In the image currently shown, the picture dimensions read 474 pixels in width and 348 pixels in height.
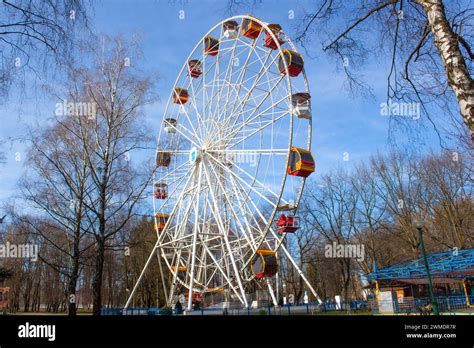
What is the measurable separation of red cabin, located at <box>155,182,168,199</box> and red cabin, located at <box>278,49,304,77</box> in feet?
40.3

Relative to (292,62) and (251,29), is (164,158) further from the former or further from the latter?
(292,62)

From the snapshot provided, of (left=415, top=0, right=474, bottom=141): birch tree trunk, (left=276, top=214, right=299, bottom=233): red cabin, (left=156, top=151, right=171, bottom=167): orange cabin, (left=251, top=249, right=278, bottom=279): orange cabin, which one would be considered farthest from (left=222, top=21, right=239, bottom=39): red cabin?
(left=415, top=0, right=474, bottom=141): birch tree trunk

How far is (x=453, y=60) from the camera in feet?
15.6

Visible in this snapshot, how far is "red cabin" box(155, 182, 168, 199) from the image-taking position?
2705 centimetres

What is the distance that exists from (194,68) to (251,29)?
625 centimetres

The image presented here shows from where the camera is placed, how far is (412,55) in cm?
576

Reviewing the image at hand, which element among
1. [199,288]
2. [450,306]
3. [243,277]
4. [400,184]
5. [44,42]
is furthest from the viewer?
[400,184]
